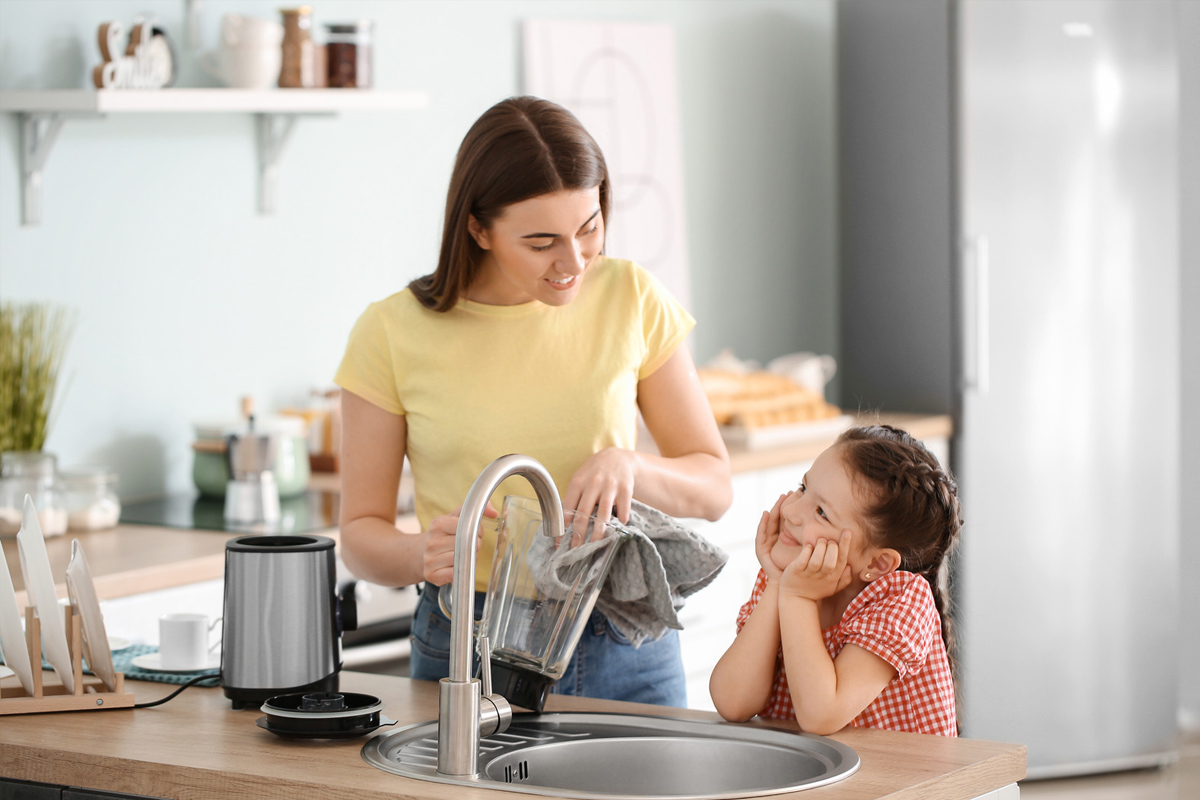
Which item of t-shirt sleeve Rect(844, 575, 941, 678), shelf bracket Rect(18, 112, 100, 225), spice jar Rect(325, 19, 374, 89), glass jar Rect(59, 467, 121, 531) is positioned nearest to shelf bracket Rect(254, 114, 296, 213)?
spice jar Rect(325, 19, 374, 89)

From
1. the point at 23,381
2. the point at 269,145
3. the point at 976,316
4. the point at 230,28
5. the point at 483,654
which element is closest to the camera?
the point at 483,654

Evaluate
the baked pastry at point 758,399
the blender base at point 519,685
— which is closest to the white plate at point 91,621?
the blender base at point 519,685

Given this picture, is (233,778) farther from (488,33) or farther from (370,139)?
(488,33)

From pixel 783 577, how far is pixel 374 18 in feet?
7.15

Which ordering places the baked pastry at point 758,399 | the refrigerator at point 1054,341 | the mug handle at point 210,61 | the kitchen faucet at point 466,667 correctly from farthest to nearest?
the refrigerator at point 1054,341 < the baked pastry at point 758,399 < the mug handle at point 210,61 < the kitchen faucet at point 466,667

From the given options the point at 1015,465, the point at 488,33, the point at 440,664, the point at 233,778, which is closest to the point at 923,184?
the point at 1015,465

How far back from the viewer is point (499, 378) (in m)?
1.72

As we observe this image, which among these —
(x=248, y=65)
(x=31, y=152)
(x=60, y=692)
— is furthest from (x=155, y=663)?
(x=248, y=65)

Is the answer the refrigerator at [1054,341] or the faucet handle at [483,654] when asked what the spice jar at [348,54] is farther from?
the faucet handle at [483,654]

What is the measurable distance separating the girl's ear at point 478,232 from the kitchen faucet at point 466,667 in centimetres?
46

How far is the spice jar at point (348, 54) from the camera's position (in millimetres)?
2904

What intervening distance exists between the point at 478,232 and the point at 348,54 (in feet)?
4.44

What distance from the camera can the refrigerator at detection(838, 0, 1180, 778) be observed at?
377 centimetres

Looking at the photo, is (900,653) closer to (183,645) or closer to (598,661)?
(598,661)
